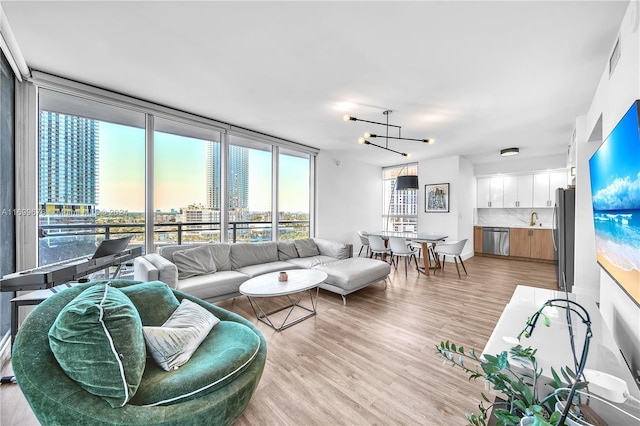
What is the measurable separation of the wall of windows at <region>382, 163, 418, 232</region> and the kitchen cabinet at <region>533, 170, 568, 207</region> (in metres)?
2.74

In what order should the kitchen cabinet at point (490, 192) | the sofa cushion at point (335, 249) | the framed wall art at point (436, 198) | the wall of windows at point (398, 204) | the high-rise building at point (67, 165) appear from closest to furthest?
the high-rise building at point (67, 165), the sofa cushion at point (335, 249), the framed wall art at point (436, 198), the kitchen cabinet at point (490, 192), the wall of windows at point (398, 204)

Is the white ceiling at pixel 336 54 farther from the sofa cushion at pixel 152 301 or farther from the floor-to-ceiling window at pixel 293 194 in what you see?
the sofa cushion at pixel 152 301

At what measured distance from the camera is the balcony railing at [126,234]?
9.06 ft

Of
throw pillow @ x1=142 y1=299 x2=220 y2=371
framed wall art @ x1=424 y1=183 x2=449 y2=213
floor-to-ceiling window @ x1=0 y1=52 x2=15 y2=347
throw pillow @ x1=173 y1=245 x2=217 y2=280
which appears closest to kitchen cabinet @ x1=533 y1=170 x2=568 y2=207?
framed wall art @ x1=424 y1=183 x2=449 y2=213

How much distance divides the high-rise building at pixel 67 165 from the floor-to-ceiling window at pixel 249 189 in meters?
1.70

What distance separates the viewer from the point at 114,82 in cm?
281

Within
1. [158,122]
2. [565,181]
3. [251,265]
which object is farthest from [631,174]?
[565,181]

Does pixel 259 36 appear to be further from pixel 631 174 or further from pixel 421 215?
pixel 421 215

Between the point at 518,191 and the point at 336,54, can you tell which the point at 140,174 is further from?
the point at 518,191

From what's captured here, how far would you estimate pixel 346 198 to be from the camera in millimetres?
6461

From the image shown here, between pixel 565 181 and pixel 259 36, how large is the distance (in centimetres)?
721

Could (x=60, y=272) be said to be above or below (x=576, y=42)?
below

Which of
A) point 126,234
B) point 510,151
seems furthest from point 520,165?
point 126,234

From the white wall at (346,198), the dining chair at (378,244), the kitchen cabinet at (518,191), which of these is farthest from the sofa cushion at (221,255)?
the kitchen cabinet at (518,191)
